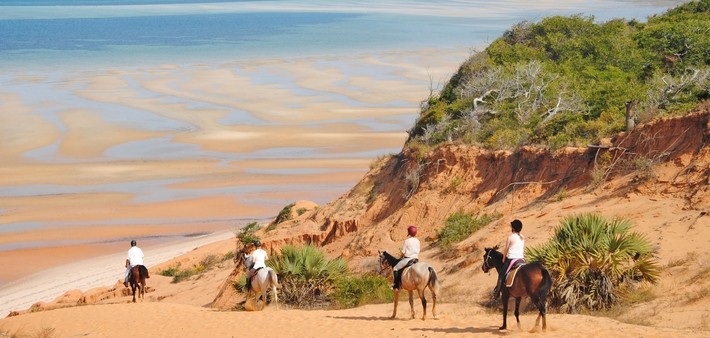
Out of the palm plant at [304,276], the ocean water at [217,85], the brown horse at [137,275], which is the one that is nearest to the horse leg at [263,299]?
the palm plant at [304,276]

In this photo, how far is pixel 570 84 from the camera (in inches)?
1112

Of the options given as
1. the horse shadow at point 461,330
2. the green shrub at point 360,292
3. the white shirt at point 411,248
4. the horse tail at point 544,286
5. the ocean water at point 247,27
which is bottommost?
the horse shadow at point 461,330

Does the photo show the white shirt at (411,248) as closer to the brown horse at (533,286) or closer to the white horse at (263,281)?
the brown horse at (533,286)

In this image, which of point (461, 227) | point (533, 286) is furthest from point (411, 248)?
point (461, 227)

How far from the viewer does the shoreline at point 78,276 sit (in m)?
A: 26.4

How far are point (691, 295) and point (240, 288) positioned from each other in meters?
8.51

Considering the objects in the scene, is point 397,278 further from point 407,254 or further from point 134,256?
point 134,256

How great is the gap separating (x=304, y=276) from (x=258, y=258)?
1543mm

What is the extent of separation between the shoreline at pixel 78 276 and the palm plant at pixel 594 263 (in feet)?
49.7

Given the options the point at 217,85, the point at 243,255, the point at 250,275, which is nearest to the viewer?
the point at 250,275

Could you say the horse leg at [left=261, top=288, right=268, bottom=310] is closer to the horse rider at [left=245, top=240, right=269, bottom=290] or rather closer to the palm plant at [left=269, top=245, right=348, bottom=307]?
the horse rider at [left=245, top=240, right=269, bottom=290]

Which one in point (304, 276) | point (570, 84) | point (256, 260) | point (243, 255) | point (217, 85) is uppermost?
point (217, 85)

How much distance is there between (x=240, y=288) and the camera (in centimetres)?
1933

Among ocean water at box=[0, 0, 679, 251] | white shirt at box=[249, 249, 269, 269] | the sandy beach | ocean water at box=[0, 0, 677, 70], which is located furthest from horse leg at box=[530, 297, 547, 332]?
ocean water at box=[0, 0, 677, 70]
